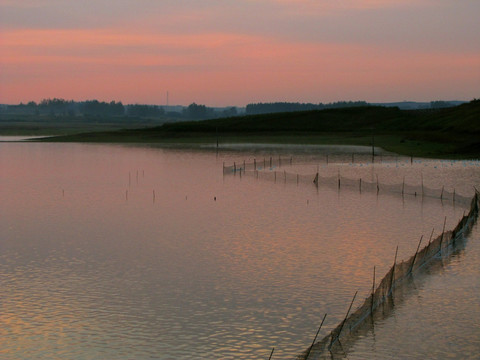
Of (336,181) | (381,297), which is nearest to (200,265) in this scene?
(381,297)

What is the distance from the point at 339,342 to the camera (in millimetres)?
26094

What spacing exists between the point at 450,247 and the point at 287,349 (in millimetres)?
21378

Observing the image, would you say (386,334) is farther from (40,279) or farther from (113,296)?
(40,279)

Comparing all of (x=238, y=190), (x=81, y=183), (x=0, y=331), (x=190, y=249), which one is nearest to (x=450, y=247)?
(x=190, y=249)

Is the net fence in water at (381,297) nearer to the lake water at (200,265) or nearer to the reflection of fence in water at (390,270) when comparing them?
the reflection of fence in water at (390,270)

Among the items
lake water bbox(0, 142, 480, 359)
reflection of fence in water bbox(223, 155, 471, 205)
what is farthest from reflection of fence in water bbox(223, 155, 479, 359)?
lake water bbox(0, 142, 480, 359)

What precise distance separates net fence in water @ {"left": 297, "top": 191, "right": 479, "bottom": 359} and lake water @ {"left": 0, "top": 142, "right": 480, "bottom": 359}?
908 mm

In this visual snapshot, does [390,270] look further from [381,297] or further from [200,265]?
[200,265]

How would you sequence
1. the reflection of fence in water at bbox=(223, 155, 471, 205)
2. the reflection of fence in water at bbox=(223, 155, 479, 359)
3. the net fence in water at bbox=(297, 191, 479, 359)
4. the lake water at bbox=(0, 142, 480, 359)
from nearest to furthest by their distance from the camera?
the net fence in water at bbox=(297, 191, 479, 359)
the reflection of fence in water at bbox=(223, 155, 479, 359)
the lake water at bbox=(0, 142, 480, 359)
the reflection of fence in water at bbox=(223, 155, 471, 205)

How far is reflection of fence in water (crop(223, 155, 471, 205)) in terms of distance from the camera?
73088mm

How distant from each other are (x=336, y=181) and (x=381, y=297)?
55.5 m

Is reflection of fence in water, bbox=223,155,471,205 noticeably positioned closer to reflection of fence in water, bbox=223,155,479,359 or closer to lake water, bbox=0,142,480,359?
reflection of fence in water, bbox=223,155,479,359

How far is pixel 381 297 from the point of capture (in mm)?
31625

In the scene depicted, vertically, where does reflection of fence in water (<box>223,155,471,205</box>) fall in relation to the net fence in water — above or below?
above
